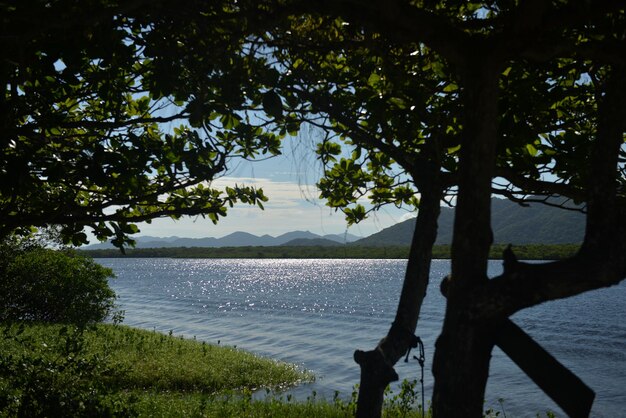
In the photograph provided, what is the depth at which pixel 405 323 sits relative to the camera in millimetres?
5215

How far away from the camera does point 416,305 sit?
17.3 feet

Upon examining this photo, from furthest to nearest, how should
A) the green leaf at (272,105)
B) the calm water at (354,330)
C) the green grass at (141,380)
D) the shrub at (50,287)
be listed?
the shrub at (50,287) → the calm water at (354,330) → the green grass at (141,380) → the green leaf at (272,105)

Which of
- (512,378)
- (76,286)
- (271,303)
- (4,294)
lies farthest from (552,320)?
(4,294)

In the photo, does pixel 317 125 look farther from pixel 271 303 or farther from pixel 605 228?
pixel 271 303

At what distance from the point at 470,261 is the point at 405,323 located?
1.42 metres

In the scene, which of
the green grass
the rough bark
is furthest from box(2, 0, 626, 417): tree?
the green grass

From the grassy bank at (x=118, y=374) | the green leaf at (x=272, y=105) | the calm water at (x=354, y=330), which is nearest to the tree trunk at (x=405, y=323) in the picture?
the green leaf at (x=272, y=105)

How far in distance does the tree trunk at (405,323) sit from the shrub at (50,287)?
1144 inches

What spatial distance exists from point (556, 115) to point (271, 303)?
66.8m

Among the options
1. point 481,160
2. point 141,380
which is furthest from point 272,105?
point 141,380

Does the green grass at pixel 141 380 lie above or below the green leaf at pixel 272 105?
below

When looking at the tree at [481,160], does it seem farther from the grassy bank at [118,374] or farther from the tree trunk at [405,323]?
the grassy bank at [118,374]

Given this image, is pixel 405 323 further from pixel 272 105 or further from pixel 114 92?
pixel 114 92

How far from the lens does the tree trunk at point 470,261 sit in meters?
3.87
